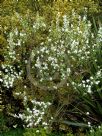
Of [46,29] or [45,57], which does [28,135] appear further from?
[46,29]

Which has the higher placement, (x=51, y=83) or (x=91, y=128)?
(x=51, y=83)

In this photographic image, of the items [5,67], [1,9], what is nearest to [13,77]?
[5,67]

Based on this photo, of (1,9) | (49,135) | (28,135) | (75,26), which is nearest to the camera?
(28,135)

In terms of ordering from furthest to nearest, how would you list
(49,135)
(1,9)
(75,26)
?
(1,9) → (75,26) → (49,135)

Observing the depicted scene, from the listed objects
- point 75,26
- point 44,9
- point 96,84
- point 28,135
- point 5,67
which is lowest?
point 28,135

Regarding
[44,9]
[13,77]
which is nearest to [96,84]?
[13,77]

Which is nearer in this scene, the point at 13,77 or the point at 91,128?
the point at 91,128
